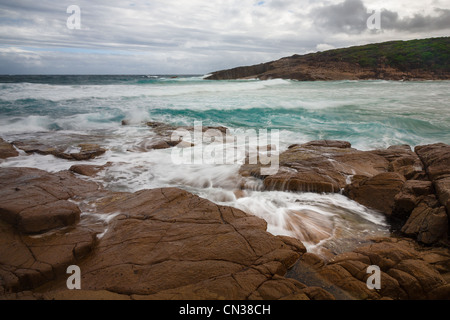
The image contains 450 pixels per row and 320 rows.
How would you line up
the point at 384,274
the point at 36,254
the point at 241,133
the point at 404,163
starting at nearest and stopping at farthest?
the point at 384,274 < the point at 36,254 < the point at 404,163 < the point at 241,133

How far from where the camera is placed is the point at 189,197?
4.64 m

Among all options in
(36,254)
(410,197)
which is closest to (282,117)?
(410,197)

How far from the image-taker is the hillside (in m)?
53.2

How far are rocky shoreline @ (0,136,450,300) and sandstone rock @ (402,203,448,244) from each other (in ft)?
0.05

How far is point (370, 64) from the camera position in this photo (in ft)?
189

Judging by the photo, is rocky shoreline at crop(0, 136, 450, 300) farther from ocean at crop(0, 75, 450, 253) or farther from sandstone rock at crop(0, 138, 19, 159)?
sandstone rock at crop(0, 138, 19, 159)

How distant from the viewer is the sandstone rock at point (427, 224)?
3.74m

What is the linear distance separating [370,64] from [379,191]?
63331mm

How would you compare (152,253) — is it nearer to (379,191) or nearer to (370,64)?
(379,191)

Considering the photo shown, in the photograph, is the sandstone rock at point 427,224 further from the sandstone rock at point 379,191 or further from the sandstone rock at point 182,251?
the sandstone rock at point 182,251

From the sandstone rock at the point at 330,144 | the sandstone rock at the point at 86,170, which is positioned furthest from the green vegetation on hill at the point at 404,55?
the sandstone rock at the point at 86,170

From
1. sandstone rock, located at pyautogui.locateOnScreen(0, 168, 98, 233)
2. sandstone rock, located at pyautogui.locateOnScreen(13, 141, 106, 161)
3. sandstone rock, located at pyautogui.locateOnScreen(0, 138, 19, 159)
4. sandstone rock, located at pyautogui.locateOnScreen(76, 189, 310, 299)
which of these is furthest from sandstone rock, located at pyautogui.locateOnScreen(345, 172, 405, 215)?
sandstone rock, located at pyautogui.locateOnScreen(0, 138, 19, 159)

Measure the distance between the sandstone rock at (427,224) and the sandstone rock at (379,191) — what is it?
596 millimetres
